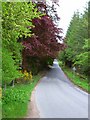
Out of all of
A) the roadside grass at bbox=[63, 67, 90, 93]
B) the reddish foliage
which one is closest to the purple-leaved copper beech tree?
the reddish foliage

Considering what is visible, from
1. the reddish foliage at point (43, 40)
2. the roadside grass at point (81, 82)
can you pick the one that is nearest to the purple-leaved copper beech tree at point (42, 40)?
the reddish foliage at point (43, 40)

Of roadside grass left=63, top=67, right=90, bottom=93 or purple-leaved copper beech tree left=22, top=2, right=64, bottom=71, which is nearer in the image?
purple-leaved copper beech tree left=22, top=2, right=64, bottom=71

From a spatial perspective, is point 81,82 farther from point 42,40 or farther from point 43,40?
point 42,40

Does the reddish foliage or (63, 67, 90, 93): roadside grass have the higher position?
the reddish foliage

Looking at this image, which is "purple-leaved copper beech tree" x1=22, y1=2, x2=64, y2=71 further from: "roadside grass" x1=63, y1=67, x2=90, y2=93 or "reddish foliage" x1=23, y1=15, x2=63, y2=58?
"roadside grass" x1=63, y1=67, x2=90, y2=93

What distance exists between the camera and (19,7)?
9594mm

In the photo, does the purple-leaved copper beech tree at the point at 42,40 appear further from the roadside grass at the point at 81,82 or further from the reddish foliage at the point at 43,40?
the roadside grass at the point at 81,82

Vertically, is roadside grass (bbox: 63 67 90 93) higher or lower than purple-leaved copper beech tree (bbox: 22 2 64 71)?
lower

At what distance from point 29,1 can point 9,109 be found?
4.73 m

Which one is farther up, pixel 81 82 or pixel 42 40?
pixel 42 40

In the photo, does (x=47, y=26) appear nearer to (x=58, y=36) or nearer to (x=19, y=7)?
(x=58, y=36)

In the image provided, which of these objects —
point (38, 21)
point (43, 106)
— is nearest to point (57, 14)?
point (38, 21)

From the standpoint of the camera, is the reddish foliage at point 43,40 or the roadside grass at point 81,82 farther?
the roadside grass at point 81,82

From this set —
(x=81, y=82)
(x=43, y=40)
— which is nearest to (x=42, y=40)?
(x=43, y=40)
